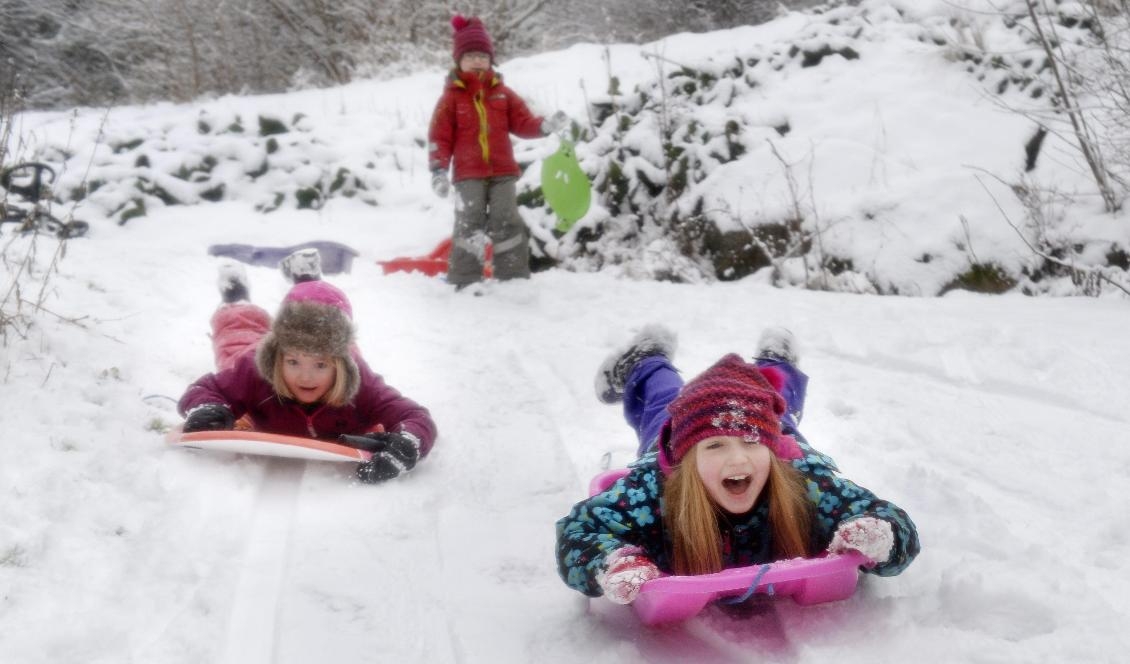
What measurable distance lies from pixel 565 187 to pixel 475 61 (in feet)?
4.44

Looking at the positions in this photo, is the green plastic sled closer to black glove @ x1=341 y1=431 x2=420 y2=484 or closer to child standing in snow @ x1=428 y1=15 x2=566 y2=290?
child standing in snow @ x1=428 y1=15 x2=566 y2=290

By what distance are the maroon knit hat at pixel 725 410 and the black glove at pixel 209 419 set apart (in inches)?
64.5

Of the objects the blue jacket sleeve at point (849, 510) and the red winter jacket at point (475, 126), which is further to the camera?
the red winter jacket at point (475, 126)

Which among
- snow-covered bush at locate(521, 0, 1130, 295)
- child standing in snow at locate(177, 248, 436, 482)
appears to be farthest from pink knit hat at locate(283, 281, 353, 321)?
snow-covered bush at locate(521, 0, 1130, 295)

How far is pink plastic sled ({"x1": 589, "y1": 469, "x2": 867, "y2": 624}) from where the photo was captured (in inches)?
73.5

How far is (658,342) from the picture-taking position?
3387mm

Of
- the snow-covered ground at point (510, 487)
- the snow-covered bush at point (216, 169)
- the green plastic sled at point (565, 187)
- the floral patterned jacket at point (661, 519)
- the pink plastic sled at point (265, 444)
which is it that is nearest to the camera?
the snow-covered ground at point (510, 487)

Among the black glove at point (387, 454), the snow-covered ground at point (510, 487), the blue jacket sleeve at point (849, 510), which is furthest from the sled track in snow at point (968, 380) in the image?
the black glove at point (387, 454)


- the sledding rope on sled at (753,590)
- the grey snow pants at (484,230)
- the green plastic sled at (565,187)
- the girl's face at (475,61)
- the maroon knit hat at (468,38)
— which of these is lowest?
the sledding rope on sled at (753,590)

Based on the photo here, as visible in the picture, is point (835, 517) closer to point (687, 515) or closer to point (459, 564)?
point (687, 515)

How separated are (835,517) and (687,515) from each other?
373mm

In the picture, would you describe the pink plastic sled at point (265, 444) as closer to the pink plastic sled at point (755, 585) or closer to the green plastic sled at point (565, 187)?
the pink plastic sled at point (755, 585)

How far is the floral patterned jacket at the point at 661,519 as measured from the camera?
6.98ft

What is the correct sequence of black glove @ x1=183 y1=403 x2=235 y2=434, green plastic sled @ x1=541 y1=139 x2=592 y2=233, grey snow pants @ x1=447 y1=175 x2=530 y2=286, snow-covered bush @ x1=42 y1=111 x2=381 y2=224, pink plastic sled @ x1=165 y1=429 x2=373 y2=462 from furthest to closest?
snow-covered bush @ x1=42 y1=111 x2=381 y2=224, green plastic sled @ x1=541 y1=139 x2=592 y2=233, grey snow pants @ x1=447 y1=175 x2=530 y2=286, black glove @ x1=183 y1=403 x2=235 y2=434, pink plastic sled @ x1=165 y1=429 x2=373 y2=462
